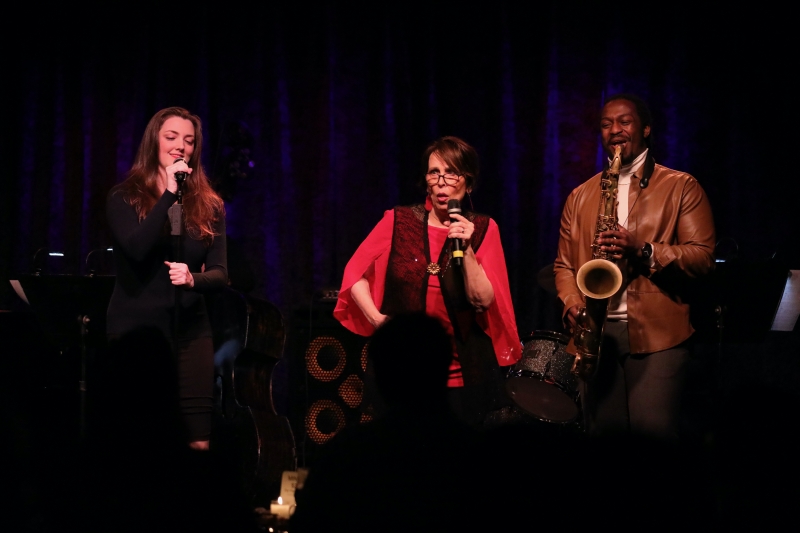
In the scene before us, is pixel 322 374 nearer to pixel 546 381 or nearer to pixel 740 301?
pixel 546 381

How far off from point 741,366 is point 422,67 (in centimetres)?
262

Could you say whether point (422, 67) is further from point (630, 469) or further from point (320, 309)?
point (630, 469)

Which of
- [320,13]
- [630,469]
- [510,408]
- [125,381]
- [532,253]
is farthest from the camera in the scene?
[320,13]

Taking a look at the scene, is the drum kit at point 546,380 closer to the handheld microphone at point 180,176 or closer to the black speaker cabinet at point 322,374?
the black speaker cabinet at point 322,374

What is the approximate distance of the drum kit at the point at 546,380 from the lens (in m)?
3.46

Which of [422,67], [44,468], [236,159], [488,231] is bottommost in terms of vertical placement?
[44,468]

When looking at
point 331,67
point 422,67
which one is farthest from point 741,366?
point 331,67

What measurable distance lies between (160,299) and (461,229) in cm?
110

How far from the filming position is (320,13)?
202 inches

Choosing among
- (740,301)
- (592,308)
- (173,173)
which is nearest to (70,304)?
(173,173)

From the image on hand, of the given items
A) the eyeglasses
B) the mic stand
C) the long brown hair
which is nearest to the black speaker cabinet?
the long brown hair

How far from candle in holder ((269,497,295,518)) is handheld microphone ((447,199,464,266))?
1509mm

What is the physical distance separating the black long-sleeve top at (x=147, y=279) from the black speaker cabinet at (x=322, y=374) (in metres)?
1.40

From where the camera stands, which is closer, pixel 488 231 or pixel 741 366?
pixel 488 231
